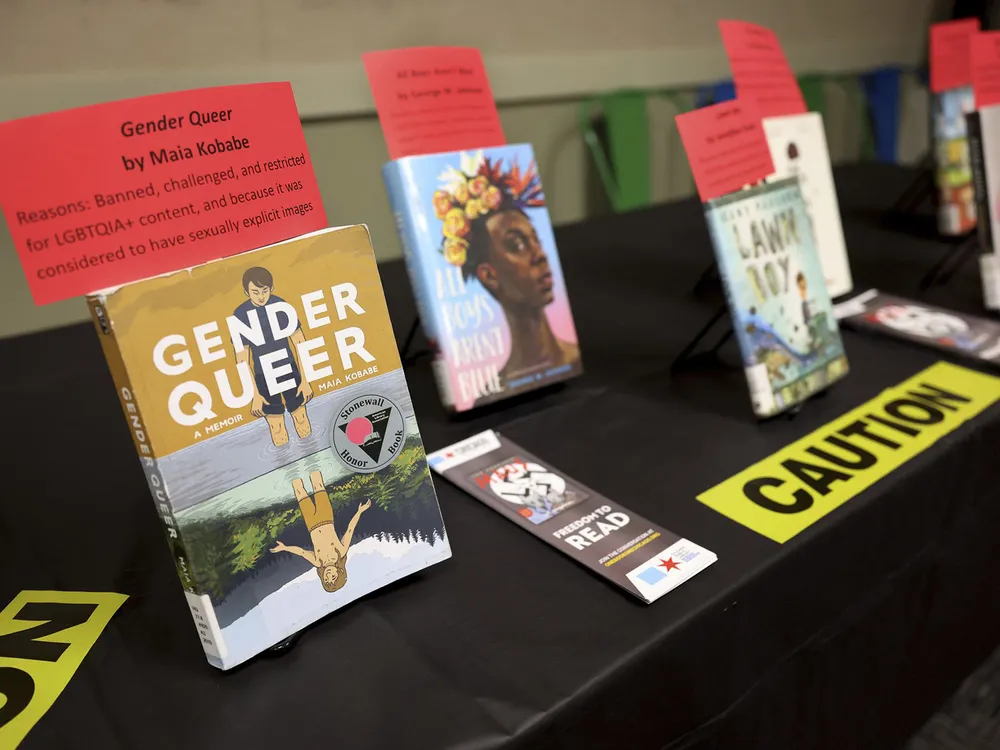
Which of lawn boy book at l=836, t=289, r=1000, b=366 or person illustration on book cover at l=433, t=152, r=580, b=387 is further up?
person illustration on book cover at l=433, t=152, r=580, b=387

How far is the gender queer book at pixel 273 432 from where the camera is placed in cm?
52

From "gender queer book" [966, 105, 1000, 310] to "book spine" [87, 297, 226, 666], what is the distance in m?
1.22

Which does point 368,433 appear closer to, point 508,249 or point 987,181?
point 508,249

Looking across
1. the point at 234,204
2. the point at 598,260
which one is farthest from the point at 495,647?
the point at 598,260

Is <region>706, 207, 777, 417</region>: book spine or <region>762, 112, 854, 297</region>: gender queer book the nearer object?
<region>706, 207, 777, 417</region>: book spine

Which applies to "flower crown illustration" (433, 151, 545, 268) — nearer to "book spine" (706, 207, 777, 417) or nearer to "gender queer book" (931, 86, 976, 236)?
"book spine" (706, 207, 777, 417)

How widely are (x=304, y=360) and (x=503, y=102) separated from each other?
1895 millimetres

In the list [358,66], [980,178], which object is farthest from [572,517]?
[358,66]

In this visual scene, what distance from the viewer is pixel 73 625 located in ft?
2.03

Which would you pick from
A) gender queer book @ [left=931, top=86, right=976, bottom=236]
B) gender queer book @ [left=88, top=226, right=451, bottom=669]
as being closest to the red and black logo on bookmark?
gender queer book @ [left=88, top=226, right=451, bottom=669]

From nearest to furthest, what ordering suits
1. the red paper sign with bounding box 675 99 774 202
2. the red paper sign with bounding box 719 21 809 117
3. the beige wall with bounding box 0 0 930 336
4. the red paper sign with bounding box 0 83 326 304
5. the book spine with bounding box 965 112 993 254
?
the red paper sign with bounding box 0 83 326 304
the red paper sign with bounding box 675 99 774 202
the red paper sign with bounding box 719 21 809 117
the book spine with bounding box 965 112 993 254
the beige wall with bounding box 0 0 930 336

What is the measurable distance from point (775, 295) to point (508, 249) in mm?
337

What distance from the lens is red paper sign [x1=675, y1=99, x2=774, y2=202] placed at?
0.84 metres

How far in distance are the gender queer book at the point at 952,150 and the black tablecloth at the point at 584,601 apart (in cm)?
57
